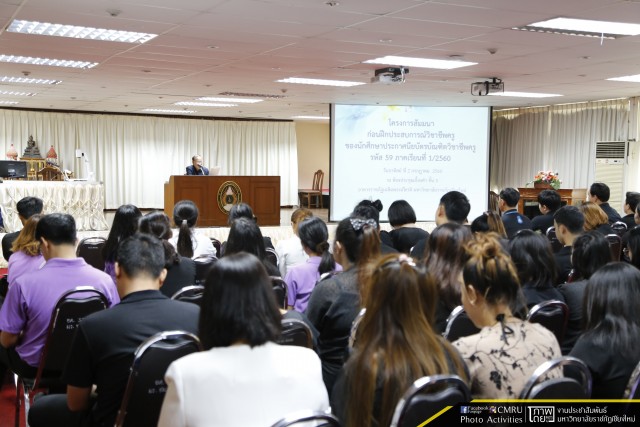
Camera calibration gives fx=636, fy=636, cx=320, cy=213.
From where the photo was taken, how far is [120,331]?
85.9 inches

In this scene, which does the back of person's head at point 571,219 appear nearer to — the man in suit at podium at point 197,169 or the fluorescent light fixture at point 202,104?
the man in suit at podium at point 197,169

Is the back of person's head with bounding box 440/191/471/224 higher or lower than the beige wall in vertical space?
lower

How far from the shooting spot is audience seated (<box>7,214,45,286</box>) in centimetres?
391

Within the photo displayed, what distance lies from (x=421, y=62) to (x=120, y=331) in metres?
6.54

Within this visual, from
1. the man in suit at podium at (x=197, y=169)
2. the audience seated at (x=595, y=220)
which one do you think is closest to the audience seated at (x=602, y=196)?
the audience seated at (x=595, y=220)

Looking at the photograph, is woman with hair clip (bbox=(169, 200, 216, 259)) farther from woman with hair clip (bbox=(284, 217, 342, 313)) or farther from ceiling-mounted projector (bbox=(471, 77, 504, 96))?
ceiling-mounted projector (bbox=(471, 77, 504, 96))

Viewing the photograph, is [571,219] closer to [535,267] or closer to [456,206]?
[456,206]

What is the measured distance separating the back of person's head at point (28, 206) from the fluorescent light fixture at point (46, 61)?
373 centimetres

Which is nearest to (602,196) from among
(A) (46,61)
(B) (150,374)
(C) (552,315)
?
(C) (552,315)

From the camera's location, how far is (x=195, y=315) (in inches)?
91.5

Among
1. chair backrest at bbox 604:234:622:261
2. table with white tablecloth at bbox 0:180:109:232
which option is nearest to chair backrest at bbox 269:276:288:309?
chair backrest at bbox 604:234:622:261

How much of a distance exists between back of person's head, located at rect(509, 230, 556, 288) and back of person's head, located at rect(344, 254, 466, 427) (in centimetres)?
152

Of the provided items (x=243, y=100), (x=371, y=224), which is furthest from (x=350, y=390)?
(x=243, y=100)

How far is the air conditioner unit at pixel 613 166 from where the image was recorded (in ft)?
39.1
